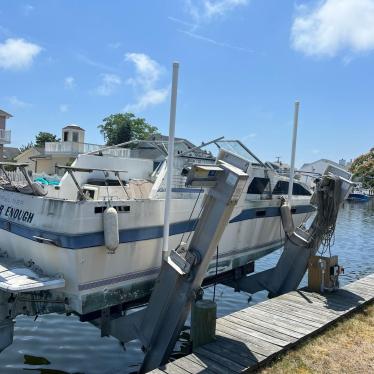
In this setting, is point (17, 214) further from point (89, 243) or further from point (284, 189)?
point (284, 189)

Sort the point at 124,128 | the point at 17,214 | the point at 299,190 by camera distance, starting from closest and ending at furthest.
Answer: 1. the point at 17,214
2. the point at 299,190
3. the point at 124,128

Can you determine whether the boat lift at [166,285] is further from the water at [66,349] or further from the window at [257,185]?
the window at [257,185]

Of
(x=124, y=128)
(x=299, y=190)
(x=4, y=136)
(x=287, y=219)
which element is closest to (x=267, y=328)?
(x=287, y=219)

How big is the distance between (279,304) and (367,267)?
27.9ft

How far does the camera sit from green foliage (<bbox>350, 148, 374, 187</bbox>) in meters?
77.9

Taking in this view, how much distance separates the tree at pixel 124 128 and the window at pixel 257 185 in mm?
54681

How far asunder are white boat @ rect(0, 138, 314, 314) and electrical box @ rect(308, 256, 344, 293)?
182 cm

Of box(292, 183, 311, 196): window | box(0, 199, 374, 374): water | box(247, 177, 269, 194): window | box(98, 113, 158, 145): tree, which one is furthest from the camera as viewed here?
box(98, 113, 158, 145): tree

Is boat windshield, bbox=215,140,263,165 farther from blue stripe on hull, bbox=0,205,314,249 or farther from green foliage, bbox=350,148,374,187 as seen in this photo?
green foliage, bbox=350,148,374,187

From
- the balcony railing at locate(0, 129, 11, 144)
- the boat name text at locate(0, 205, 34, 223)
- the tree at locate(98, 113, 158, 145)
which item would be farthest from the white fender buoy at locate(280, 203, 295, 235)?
the tree at locate(98, 113, 158, 145)

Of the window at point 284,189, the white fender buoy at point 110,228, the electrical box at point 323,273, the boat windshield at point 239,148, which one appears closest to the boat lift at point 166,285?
the white fender buoy at point 110,228

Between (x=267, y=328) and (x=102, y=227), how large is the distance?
9.89 ft

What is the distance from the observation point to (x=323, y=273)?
337 inches

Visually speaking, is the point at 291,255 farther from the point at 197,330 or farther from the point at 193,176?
the point at 193,176
